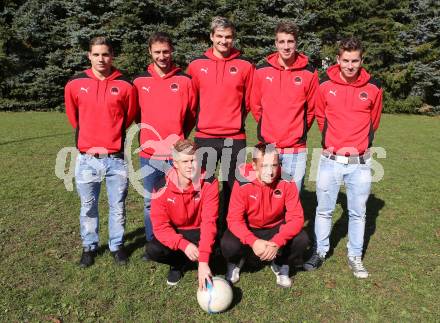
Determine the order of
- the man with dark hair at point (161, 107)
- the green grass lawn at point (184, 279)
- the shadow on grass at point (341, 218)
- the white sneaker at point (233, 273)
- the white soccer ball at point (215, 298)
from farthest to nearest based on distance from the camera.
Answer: the shadow on grass at point (341, 218)
the man with dark hair at point (161, 107)
the white sneaker at point (233, 273)
the green grass lawn at point (184, 279)
the white soccer ball at point (215, 298)

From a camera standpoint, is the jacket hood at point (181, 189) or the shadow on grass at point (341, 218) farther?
the shadow on grass at point (341, 218)

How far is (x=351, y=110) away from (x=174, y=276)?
265 cm

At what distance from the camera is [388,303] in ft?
13.8

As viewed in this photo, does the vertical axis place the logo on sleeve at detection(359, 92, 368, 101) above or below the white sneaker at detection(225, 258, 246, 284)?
above

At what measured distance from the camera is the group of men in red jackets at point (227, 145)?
→ 4363 millimetres

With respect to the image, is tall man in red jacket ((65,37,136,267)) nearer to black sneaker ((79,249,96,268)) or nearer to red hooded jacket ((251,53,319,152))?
black sneaker ((79,249,96,268))

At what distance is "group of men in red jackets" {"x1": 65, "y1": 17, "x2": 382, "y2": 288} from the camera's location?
14.3 feet

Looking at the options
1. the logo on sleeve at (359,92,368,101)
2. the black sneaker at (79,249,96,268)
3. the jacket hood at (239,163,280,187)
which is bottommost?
the black sneaker at (79,249,96,268)

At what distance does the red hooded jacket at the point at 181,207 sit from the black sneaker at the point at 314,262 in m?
1.31

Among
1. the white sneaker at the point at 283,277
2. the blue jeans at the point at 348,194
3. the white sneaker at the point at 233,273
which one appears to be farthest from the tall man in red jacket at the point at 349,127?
the white sneaker at the point at 233,273

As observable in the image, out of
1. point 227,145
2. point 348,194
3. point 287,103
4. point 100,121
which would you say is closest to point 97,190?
point 100,121

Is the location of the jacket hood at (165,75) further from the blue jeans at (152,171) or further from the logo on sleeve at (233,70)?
the blue jeans at (152,171)

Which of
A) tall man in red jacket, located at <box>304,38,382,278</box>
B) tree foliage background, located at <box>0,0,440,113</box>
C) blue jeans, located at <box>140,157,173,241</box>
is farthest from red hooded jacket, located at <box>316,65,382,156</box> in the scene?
tree foliage background, located at <box>0,0,440,113</box>

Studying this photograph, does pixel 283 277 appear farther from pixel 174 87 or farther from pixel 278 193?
pixel 174 87
